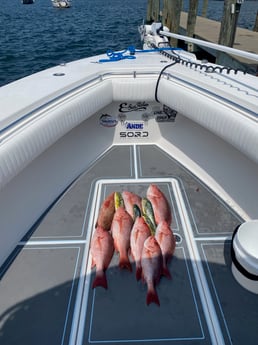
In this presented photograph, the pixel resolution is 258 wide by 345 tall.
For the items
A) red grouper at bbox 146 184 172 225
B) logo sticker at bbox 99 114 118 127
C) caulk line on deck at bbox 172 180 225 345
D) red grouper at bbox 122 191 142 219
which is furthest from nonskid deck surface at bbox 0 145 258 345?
logo sticker at bbox 99 114 118 127

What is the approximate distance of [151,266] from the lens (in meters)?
1.97

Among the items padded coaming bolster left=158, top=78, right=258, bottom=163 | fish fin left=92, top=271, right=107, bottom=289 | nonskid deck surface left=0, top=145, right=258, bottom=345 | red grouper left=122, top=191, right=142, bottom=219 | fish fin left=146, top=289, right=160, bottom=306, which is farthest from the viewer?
red grouper left=122, top=191, right=142, bottom=219

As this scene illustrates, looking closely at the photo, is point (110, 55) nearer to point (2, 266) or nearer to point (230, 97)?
point (230, 97)

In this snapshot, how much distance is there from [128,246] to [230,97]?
1566 mm

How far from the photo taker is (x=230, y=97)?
2.38 metres

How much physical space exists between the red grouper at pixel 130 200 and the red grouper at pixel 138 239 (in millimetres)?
237

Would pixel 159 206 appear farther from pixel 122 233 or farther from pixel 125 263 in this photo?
pixel 125 263

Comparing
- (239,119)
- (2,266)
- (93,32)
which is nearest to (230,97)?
(239,119)

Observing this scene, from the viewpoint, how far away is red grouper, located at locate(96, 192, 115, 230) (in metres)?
2.40

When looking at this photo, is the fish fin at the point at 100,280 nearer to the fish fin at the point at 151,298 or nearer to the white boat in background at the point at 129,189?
the white boat in background at the point at 129,189

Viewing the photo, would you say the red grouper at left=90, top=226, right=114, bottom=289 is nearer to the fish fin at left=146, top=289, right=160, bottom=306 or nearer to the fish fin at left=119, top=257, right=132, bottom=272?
the fish fin at left=119, top=257, right=132, bottom=272

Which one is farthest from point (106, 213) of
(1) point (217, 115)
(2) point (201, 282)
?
(1) point (217, 115)

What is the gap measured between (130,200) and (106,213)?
0.29 meters

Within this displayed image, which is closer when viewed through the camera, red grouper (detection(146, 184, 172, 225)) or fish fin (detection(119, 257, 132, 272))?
fish fin (detection(119, 257, 132, 272))
